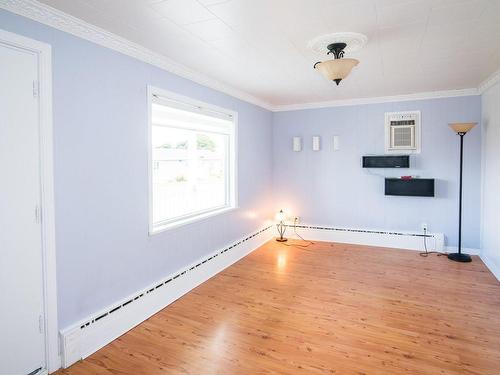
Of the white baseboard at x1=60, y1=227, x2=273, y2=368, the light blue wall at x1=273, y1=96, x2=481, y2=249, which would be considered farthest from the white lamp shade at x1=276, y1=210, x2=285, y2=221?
the white baseboard at x1=60, y1=227, x2=273, y2=368

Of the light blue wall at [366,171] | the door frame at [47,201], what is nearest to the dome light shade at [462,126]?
the light blue wall at [366,171]

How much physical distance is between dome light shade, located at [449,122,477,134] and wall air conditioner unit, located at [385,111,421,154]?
0.59m

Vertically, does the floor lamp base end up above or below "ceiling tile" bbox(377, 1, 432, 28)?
below

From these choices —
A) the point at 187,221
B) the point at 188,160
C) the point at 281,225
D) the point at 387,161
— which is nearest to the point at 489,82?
the point at 387,161

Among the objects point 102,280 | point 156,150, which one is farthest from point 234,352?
point 156,150

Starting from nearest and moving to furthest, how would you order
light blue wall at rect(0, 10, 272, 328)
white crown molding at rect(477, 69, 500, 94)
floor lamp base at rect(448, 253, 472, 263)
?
light blue wall at rect(0, 10, 272, 328) → white crown molding at rect(477, 69, 500, 94) → floor lamp base at rect(448, 253, 472, 263)

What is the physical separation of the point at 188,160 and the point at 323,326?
227cm

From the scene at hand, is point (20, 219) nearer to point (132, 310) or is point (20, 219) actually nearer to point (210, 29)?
point (132, 310)

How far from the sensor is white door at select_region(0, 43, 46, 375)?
6.29 ft

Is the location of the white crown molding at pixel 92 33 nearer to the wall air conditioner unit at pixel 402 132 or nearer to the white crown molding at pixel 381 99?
the white crown molding at pixel 381 99

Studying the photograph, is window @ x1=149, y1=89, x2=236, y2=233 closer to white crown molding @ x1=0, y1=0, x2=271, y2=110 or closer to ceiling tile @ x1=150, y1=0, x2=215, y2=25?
white crown molding @ x1=0, y1=0, x2=271, y2=110

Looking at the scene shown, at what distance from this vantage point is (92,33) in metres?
2.40

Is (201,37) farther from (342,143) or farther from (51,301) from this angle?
(342,143)

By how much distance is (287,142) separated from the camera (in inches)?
228
